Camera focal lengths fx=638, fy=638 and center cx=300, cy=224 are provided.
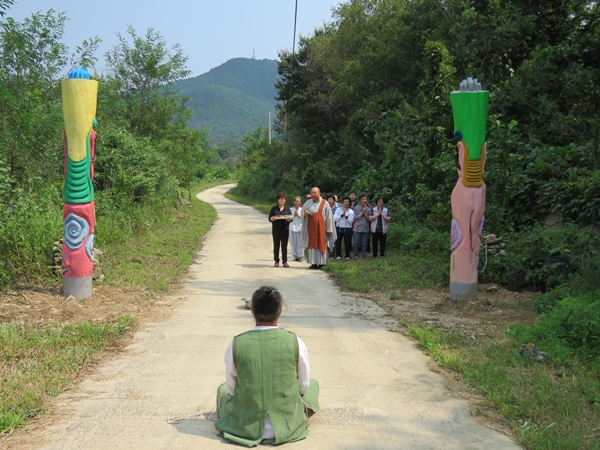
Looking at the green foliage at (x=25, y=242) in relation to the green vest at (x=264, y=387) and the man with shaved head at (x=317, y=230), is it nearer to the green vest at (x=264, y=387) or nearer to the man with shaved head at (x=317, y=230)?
the man with shaved head at (x=317, y=230)

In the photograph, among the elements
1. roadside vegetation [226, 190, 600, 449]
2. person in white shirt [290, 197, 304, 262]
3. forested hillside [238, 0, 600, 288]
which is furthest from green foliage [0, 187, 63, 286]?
forested hillside [238, 0, 600, 288]

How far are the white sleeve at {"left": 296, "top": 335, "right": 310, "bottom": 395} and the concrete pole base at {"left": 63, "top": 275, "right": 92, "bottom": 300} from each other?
5484mm

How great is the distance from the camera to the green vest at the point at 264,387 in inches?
175

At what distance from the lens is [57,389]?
5.54 metres

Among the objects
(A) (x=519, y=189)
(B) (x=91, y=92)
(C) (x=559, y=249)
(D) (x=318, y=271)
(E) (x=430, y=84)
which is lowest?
(D) (x=318, y=271)

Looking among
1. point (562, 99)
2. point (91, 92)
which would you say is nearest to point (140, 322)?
point (91, 92)

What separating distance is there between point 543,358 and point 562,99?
11015mm

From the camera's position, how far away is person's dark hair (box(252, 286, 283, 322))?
177 inches

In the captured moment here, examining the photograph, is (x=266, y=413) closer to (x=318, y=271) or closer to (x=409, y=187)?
(x=318, y=271)

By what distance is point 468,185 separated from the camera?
9.41 metres

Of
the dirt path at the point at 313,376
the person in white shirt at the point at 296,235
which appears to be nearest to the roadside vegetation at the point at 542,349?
the dirt path at the point at 313,376

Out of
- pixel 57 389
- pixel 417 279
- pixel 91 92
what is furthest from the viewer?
pixel 417 279

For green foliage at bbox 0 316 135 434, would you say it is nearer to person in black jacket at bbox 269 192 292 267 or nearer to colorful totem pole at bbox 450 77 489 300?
colorful totem pole at bbox 450 77 489 300

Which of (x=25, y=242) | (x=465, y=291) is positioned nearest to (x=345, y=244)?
(x=465, y=291)
